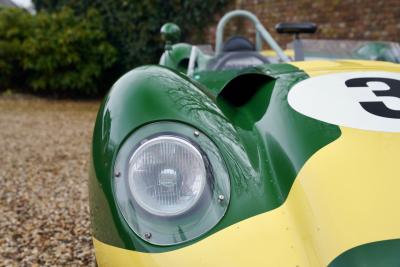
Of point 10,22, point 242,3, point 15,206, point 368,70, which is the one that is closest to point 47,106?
point 10,22

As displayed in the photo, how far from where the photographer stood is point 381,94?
1386 millimetres

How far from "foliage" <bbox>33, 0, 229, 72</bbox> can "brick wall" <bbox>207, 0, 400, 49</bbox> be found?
783mm

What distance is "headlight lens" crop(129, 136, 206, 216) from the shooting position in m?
1.15

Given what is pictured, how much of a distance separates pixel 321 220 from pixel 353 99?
0.44m

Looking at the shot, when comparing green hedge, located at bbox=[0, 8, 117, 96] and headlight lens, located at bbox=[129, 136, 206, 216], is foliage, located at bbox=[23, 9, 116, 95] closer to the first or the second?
green hedge, located at bbox=[0, 8, 117, 96]

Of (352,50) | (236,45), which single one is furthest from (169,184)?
(352,50)

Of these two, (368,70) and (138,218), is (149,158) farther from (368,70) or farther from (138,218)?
(368,70)

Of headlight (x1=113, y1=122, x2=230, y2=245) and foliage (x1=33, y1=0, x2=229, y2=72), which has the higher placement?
foliage (x1=33, y1=0, x2=229, y2=72)

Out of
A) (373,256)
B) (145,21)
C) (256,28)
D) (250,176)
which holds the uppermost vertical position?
(145,21)

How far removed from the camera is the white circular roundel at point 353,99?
127 cm

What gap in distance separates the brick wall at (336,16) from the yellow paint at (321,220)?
727cm

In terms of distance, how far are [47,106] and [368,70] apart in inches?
377

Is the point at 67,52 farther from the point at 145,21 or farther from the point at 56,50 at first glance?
the point at 145,21

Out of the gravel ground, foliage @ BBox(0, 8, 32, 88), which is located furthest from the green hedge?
the gravel ground
